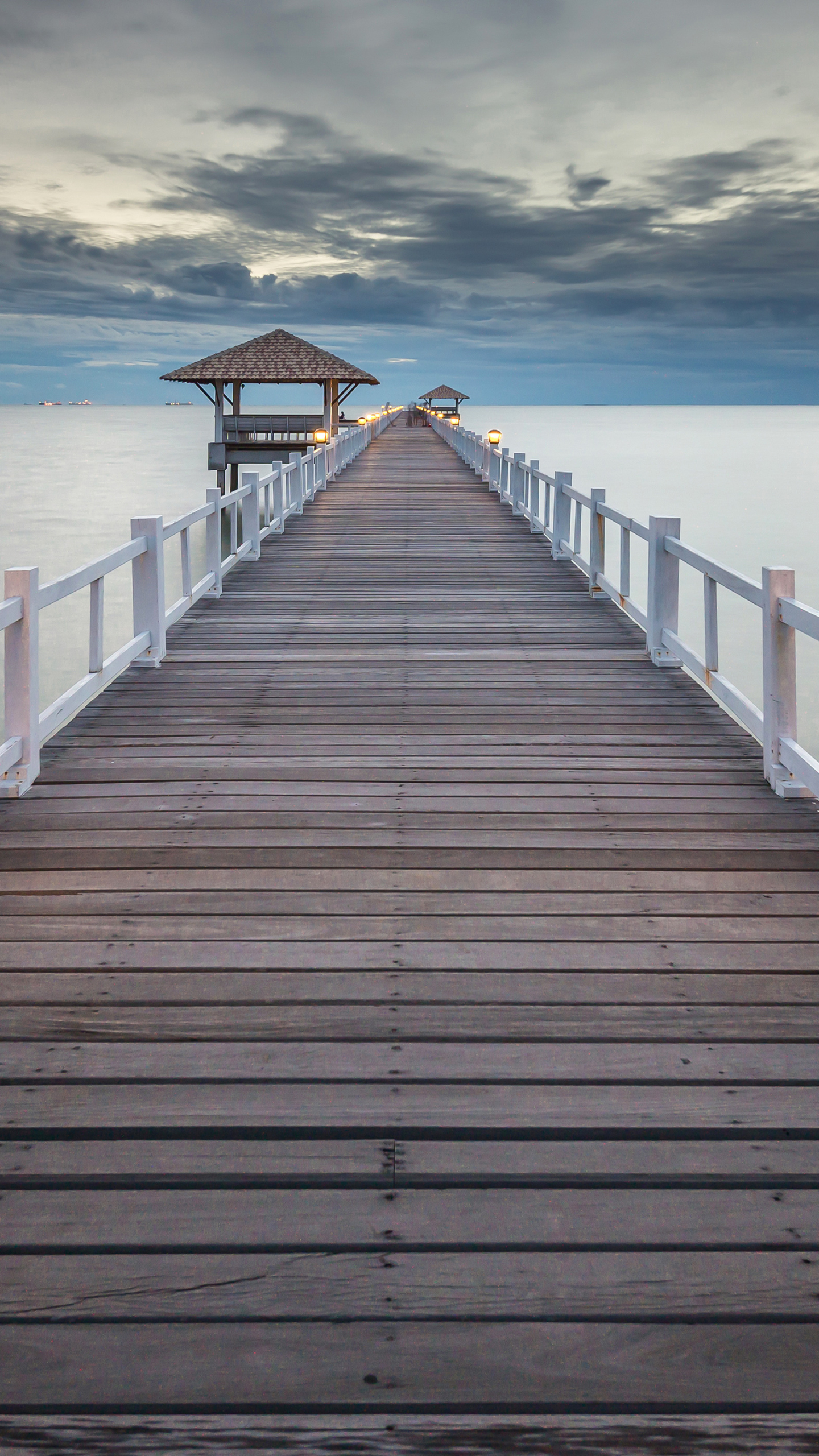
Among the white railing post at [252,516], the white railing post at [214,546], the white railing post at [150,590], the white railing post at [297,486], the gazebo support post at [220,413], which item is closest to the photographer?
the white railing post at [150,590]

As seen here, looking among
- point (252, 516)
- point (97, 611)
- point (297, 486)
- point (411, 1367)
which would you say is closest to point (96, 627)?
point (97, 611)

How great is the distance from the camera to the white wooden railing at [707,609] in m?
5.31

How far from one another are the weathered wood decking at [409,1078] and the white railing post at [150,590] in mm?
1856

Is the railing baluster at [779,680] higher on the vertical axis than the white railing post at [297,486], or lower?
lower

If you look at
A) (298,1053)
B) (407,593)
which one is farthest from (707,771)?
(407,593)

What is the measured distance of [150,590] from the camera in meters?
7.86

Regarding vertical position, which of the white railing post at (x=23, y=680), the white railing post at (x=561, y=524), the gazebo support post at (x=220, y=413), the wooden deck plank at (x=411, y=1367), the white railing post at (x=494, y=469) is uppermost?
the gazebo support post at (x=220, y=413)

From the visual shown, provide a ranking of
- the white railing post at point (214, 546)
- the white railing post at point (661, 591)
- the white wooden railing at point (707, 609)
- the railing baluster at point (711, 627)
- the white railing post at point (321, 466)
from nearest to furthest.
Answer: the white wooden railing at point (707, 609), the railing baluster at point (711, 627), the white railing post at point (661, 591), the white railing post at point (214, 546), the white railing post at point (321, 466)

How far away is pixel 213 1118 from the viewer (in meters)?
2.76

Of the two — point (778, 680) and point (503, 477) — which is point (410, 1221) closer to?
point (778, 680)

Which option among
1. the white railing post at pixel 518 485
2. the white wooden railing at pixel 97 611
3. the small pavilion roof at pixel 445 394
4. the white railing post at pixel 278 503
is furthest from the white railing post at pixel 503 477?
the small pavilion roof at pixel 445 394

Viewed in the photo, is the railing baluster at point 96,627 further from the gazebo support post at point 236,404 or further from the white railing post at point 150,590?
the gazebo support post at point 236,404

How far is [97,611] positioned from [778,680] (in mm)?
3897

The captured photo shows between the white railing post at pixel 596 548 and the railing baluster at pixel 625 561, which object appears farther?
the white railing post at pixel 596 548
